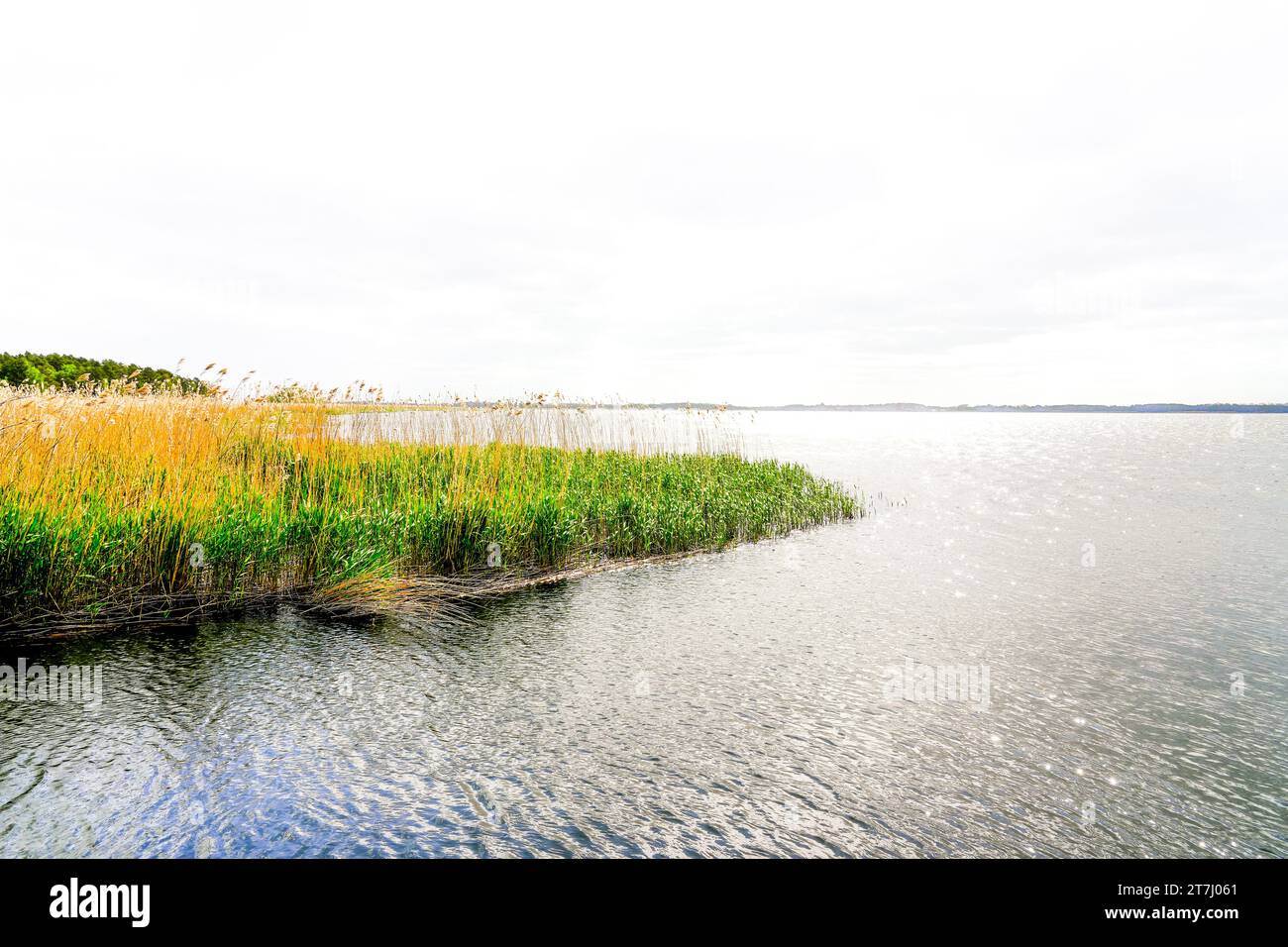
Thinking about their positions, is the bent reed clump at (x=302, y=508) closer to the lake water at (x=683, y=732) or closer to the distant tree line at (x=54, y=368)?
the lake water at (x=683, y=732)

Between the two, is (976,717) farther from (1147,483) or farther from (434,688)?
(1147,483)

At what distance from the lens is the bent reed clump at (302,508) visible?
7.54 m

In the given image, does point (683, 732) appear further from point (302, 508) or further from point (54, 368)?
point (54, 368)

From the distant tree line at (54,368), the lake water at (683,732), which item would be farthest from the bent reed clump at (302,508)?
the distant tree line at (54,368)

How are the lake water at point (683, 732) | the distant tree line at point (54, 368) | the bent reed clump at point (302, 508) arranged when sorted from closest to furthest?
1. the lake water at point (683, 732)
2. the bent reed clump at point (302, 508)
3. the distant tree line at point (54, 368)

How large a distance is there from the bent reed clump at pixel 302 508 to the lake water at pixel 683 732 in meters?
0.76

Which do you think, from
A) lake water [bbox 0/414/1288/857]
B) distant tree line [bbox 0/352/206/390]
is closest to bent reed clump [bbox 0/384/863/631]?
lake water [bbox 0/414/1288/857]

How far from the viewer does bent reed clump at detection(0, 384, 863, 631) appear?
754 cm

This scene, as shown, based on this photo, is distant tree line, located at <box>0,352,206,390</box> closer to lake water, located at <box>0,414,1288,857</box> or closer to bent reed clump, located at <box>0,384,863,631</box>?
bent reed clump, located at <box>0,384,863,631</box>

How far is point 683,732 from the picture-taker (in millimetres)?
5578

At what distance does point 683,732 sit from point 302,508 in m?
6.00

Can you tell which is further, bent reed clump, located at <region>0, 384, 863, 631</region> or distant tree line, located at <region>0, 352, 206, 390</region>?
distant tree line, located at <region>0, 352, 206, 390</region>

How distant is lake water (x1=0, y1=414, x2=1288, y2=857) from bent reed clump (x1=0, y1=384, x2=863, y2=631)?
76cm

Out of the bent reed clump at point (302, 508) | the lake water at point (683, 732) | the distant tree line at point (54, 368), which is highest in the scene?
the distant tree line at point (54, 368)
